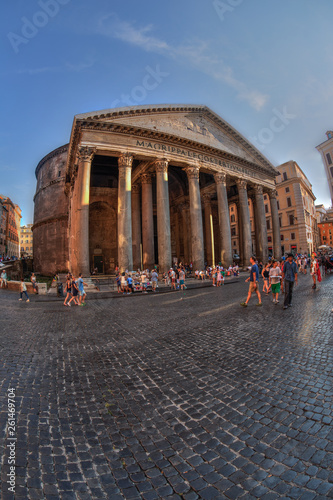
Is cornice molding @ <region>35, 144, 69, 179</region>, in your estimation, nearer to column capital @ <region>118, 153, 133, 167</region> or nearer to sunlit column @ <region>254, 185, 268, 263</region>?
column capital @ <region>118, 153, 133, 167</region>

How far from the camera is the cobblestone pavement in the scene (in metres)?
1.56

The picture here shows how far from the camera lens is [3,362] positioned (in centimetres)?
374

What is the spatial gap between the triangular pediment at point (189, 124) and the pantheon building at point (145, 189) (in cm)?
8

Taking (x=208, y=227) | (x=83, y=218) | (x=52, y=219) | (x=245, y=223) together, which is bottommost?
(x=83, y=218)

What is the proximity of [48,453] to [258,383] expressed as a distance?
2309mm

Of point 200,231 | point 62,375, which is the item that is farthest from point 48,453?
point 200,231

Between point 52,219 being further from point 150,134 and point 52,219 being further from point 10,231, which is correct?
point 10,231

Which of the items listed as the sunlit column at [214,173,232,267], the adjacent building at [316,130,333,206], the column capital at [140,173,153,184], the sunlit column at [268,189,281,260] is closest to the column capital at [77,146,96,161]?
the column capital at [140,173,153,184]

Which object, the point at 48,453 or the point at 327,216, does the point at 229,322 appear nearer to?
the point at 48,453

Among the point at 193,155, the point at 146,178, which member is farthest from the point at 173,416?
the point at 193,155

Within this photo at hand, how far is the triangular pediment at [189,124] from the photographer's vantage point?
58.2 feet

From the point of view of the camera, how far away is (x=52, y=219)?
33125 millimetres

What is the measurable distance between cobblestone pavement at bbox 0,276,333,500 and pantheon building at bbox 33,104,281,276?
13082 mm

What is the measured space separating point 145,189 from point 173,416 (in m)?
20.4
